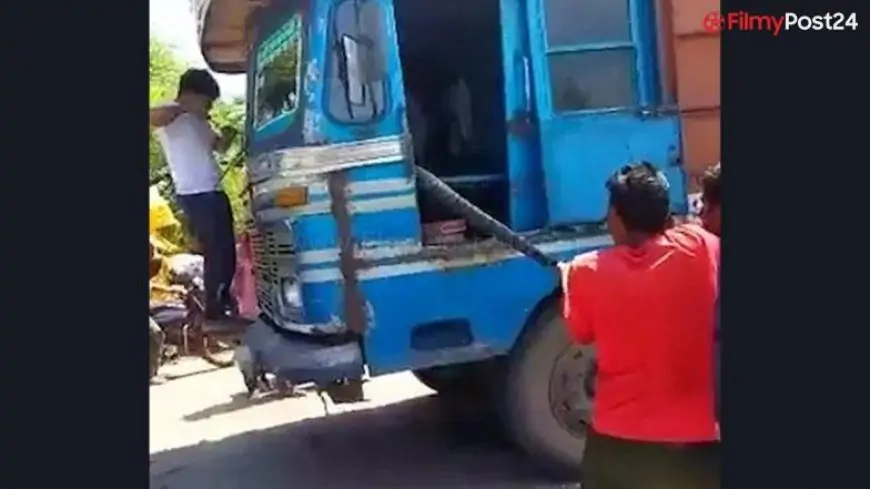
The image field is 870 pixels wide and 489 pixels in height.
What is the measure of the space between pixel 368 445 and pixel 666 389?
3.28m

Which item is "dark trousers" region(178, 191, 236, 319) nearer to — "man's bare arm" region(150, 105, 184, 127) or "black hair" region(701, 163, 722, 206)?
"man's bare arm" region(150, 105, 184, 127)

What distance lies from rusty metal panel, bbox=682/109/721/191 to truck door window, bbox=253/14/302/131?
1.79m

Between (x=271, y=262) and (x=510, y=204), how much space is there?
112 centimetres

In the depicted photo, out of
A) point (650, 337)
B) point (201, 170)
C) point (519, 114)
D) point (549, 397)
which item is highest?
Result: point (519, 114)

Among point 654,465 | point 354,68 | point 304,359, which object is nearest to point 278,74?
point 354,68

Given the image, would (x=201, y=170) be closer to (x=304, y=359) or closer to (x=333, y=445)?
(x=333, y=445)

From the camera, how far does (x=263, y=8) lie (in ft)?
18.3

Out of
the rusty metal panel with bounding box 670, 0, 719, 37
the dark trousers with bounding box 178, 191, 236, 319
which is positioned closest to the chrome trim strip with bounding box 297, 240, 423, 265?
the rusty metal panel with bounding box 670, 0, 719, 37

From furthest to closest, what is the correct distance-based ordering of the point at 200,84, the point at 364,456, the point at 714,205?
the point at 200,84 → the point at 364,456 → the point at 714,205

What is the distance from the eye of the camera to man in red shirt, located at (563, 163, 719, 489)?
2908 millimetres

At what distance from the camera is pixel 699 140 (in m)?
5.25

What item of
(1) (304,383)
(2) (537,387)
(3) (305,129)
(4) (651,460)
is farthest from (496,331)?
(4) (651,460)

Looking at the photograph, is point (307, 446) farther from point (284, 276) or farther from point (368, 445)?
point (284, 276)

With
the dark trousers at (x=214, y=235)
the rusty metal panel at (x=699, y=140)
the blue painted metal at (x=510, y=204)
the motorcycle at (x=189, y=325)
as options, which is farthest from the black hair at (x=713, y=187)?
the motorcycle at (x=189, y=325)
